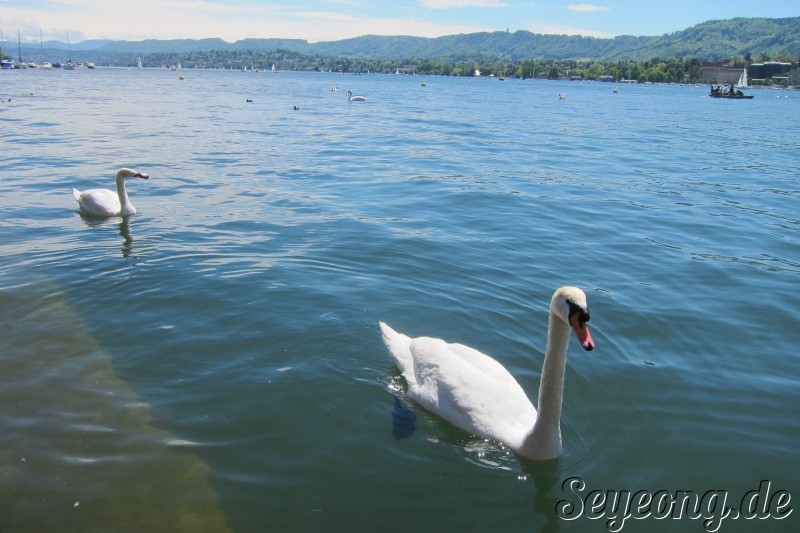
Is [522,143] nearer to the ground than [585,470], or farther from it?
farther from it

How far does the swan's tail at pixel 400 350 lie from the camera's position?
783cm

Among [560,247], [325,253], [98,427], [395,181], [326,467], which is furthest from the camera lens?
[395,181]

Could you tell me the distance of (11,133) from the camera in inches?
1170

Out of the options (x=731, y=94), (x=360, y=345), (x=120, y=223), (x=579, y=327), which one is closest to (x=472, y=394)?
(x=579, y=327)

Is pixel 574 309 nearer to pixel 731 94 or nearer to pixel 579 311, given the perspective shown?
pixel 579 311

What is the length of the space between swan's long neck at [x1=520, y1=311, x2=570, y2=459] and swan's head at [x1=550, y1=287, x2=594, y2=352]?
0.24 metres

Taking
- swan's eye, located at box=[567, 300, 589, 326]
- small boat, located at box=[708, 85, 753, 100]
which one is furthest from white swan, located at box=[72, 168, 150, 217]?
small boat, located at box=[708, 85, 753, 100]

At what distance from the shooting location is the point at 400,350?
26.6 feet

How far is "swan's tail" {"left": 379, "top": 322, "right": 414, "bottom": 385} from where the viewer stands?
25.7ft

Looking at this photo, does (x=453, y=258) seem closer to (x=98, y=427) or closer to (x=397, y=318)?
(x=397, y=318)

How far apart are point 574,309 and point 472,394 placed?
1.75 metres

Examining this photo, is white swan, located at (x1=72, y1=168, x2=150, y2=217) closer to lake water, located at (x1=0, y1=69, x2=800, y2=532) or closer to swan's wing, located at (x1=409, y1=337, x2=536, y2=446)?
lake water, located at (x1=0, y1=69, x2=800, y2=532)

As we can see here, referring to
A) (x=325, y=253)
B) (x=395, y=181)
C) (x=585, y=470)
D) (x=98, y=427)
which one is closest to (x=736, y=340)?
(x=585, y=470)

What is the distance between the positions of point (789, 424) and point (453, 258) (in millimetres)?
6904
